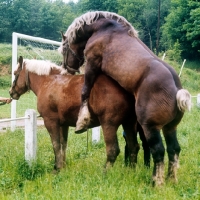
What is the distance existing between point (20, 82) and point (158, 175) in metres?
3.25

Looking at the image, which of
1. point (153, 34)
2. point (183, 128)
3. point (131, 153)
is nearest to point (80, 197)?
point (131, 153)

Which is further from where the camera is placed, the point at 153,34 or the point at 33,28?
the point at 33,28

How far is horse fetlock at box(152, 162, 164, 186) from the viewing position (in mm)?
4746

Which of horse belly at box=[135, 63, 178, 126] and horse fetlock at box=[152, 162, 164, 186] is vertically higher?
horse belly at box=[135, 63, 178, 126]

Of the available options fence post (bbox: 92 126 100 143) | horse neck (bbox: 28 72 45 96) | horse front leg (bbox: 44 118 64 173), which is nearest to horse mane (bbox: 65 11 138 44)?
horse neck (bbox: 28 72 45 96)

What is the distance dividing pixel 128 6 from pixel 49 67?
5735 centimetres

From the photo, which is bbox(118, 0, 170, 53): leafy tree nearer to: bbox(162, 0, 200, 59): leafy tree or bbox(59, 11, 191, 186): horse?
bbox(162, 0, 200, 59): leafy tree

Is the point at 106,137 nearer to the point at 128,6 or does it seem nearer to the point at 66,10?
the point at 128,6

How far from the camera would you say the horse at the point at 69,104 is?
205 inches

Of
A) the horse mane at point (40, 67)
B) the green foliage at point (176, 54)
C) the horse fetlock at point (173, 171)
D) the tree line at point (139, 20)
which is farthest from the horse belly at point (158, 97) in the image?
the tree line at point (139, 20)

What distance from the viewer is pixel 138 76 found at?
15.5ft

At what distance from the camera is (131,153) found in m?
5.81

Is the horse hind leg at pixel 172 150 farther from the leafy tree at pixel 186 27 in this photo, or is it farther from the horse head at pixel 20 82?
the leafy tree at pixel 186 27

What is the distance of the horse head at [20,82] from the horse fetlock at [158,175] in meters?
3.00
